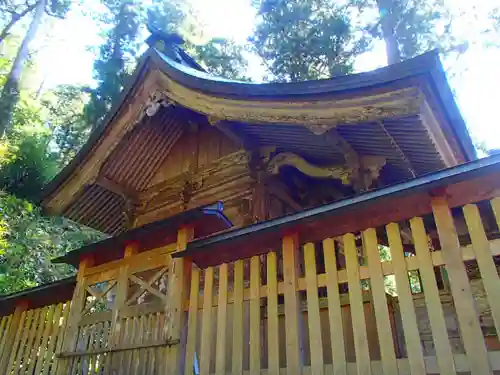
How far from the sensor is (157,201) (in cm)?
809

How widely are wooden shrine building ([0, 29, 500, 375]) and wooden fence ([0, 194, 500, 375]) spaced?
0.04 ft

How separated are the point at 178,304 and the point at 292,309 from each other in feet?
4.33

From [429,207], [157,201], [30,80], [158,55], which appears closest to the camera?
[429,207]

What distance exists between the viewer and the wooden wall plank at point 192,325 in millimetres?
4023

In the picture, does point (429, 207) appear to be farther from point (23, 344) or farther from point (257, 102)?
point (23, 344)

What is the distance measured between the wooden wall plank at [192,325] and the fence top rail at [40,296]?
2889 millimetres

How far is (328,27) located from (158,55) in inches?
482

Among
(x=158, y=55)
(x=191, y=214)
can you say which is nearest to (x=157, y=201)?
(x=158, y=55)

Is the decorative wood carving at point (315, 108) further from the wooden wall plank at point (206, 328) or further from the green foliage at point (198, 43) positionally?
the green foliage at point (198, 43)

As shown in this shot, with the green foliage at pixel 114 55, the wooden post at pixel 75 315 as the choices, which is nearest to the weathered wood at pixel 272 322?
the wooden post at pixel 75 315

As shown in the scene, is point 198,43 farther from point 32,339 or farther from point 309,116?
point 309,116

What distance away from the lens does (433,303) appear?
2.95 meters

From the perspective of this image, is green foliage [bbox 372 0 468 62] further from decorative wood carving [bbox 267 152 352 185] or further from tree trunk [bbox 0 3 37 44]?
tree trunk [bbox 0 3 37 44]

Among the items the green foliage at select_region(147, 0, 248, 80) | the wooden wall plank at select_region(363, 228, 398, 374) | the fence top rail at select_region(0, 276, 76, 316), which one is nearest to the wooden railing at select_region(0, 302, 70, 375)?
the fence top rail at select_region(0, 276, 76, 316)
